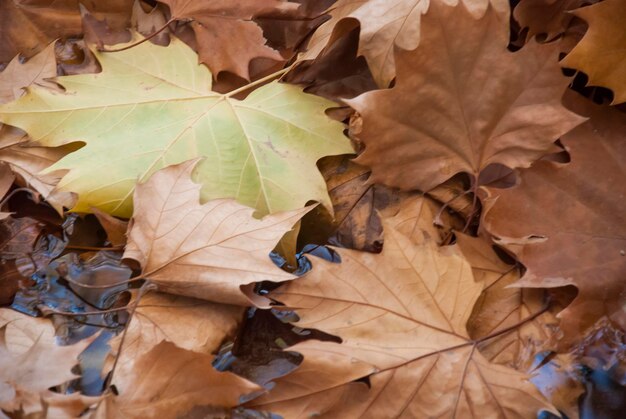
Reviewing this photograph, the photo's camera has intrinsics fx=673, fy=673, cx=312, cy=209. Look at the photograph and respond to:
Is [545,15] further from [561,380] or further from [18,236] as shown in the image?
[18,236]

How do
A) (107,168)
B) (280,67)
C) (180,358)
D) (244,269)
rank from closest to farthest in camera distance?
(180,358)
(244,269)
(107,168)
(280,67)

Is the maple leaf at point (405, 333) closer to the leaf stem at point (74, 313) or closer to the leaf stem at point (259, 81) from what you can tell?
the leaf stem at point (74, 313)

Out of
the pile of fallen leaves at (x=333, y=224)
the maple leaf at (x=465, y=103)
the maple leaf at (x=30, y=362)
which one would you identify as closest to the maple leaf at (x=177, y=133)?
the pile of fallen leaves at (x=333, y=224)

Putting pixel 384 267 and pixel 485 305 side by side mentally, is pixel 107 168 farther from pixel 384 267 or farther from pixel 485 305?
pixel 485 305

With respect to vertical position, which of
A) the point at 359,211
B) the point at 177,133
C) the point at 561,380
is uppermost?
the point at 177,133

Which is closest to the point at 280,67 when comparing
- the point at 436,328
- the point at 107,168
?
the point at 107,168

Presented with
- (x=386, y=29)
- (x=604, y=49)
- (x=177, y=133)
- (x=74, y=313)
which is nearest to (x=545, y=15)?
(x=604, y=49)

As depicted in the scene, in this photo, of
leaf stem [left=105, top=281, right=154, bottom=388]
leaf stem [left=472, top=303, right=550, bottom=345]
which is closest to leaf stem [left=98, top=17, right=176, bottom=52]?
leaf stem [left=105, top=281, right=154, bottom=388]
